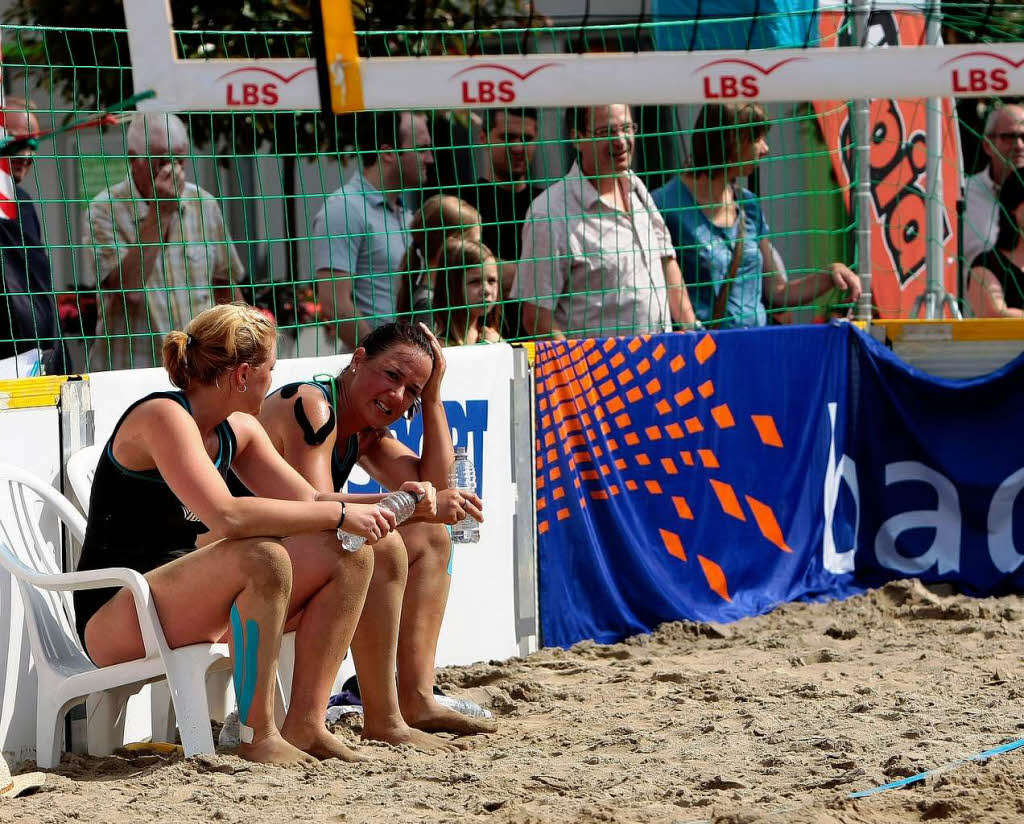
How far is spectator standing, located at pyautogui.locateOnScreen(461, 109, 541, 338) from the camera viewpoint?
6.62 metres

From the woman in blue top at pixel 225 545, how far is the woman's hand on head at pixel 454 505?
0.37 m

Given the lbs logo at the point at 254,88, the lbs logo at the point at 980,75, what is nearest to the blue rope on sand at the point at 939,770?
the lbs logo at the point at 980,75

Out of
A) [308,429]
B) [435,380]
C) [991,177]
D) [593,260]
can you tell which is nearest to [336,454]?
[308,429]

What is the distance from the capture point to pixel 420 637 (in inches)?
184

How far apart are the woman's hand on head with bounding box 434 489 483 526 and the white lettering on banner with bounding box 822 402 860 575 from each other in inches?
122

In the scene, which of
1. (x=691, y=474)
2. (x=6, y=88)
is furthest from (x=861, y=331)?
(x=6, y=88)

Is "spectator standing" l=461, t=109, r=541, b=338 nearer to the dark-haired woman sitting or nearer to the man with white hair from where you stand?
the man with white hair

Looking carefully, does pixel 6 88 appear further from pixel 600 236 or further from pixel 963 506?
pixel 963 506

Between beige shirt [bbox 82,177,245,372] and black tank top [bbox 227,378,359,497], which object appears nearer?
black tank top [bbox 227,378,359,497]

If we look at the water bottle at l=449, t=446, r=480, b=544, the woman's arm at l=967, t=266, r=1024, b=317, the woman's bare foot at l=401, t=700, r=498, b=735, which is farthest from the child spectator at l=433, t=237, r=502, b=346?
the woman's arm at l=967, t=266, r=1024, b=317

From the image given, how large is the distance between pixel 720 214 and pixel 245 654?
3896 millimetres

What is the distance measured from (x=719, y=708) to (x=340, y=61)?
2.33 meters

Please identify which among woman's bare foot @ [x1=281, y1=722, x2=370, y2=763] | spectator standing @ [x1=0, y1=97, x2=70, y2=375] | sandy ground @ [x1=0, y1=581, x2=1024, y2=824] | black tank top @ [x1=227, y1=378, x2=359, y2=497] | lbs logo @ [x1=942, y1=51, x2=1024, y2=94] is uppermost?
lbs logo @ [x1=942, y1=51, x2=1024, y2=94]

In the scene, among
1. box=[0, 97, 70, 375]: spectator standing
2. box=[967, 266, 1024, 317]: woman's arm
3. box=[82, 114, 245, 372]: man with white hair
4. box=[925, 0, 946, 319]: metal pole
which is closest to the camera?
box=[0, 97, 70, 375]: spectator standing
